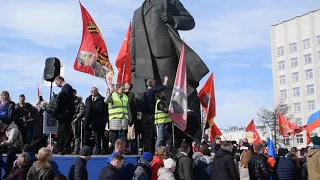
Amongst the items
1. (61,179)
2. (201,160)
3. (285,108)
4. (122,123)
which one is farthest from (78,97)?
(285,108)

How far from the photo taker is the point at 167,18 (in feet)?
49.0

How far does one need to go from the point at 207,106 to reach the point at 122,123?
5234 millimetres

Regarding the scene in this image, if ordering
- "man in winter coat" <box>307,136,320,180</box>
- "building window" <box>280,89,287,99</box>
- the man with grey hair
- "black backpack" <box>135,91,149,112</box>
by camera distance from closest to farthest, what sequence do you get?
"man in winter coat" <box>307,136,320,180</box>, "black backpack" <box>135,91,149,112</box>, the man with grey hair, "building window" <box>280,89,287,99</box>

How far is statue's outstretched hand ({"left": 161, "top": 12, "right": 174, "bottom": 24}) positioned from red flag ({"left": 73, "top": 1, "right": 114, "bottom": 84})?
11.2 ft

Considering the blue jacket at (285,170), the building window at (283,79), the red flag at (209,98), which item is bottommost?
the blue jacket at (285,170)

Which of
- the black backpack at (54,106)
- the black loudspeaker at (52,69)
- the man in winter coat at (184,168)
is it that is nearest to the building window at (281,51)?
the black loudspeaker at (52,69)

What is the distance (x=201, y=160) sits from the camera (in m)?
9.45

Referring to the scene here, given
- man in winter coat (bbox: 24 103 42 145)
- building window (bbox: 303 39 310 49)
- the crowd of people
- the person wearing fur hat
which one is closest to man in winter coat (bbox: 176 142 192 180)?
the crowd of people

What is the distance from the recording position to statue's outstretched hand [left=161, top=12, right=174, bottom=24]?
14953 millimetres

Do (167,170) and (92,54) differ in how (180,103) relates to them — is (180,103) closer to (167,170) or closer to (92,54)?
(92,54)

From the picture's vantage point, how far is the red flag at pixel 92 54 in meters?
11.5

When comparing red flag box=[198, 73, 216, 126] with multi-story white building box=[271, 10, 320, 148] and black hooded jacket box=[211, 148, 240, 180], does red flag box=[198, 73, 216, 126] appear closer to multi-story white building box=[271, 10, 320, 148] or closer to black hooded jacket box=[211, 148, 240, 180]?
black hooded jacket box=[211, 148, 240, 180]

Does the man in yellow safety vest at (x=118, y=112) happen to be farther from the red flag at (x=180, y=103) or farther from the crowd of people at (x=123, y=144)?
the red flag at (x=180, y=103)

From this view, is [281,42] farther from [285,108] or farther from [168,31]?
[168,31]
